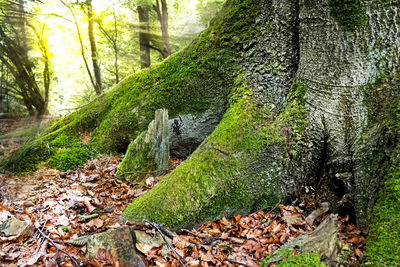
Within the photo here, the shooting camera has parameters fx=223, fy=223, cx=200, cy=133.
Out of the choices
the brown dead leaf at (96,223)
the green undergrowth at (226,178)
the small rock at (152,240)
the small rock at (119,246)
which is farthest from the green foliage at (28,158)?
the small rock at (152,240)

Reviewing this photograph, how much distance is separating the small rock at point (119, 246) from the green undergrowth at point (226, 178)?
54 cm

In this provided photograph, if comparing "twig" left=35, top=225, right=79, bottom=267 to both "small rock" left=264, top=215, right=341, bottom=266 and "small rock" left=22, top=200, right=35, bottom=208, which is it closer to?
"small rock" left=22, top=200, right=35, bottom=208

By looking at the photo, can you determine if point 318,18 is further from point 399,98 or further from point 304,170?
point 304,170

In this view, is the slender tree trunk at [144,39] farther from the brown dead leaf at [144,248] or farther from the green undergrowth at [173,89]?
the brown dead leaf at [144,248]

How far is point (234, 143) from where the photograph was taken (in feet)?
9.88

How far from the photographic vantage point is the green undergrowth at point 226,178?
2.71 metres

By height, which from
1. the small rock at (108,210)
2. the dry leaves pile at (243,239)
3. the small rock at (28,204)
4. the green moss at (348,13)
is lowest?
the dry leaves pile at (243,239)

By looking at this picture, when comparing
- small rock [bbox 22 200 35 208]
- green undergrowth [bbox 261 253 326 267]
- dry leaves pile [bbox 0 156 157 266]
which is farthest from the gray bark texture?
small rock [bbox 22 200 35 208]

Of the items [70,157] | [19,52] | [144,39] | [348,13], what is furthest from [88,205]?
[144,39]

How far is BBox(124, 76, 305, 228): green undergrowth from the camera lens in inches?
107

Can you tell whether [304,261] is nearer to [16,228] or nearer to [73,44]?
[16,228]

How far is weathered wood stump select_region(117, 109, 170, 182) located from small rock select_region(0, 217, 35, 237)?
5.45ft

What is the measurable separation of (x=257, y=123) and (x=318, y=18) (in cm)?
152

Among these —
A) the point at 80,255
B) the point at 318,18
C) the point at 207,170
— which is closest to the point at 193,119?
the point at 207,170
